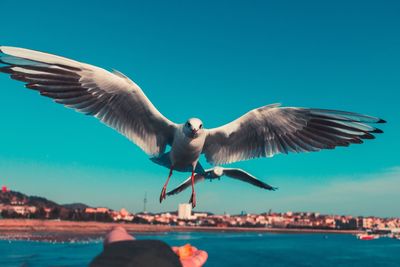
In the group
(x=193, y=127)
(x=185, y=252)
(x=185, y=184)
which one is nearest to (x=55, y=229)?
(x=185, y=184)

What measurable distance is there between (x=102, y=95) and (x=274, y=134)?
160 cm

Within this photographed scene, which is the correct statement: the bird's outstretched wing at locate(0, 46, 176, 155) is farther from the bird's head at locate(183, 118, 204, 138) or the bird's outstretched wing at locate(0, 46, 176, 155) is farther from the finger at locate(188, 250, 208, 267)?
the finger at locate(188, 250, 208, 267)

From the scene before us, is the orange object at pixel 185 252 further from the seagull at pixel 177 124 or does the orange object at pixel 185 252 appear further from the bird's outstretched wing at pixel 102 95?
the bird's outstretched wing at pixel 102 95

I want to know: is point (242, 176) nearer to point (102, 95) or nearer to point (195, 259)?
point (102, 95)

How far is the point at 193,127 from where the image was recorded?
304 centimetres

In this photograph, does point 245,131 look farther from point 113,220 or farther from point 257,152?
point 113,220

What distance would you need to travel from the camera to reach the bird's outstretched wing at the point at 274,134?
12.4ft

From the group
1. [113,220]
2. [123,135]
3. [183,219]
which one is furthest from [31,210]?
[123,135]

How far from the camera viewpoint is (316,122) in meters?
3.94

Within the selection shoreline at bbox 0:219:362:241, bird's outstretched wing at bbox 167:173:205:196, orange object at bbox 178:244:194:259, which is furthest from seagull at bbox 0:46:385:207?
shoreline at bbox 0:219:362:241

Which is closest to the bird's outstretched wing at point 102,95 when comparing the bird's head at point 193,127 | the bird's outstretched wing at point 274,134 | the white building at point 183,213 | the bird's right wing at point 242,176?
the bird's outstretched wing at point 274,134

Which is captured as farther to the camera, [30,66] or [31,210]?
[31,210]

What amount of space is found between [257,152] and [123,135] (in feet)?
4.14

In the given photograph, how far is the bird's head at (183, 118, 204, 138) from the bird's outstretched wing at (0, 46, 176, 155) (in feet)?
2.33
